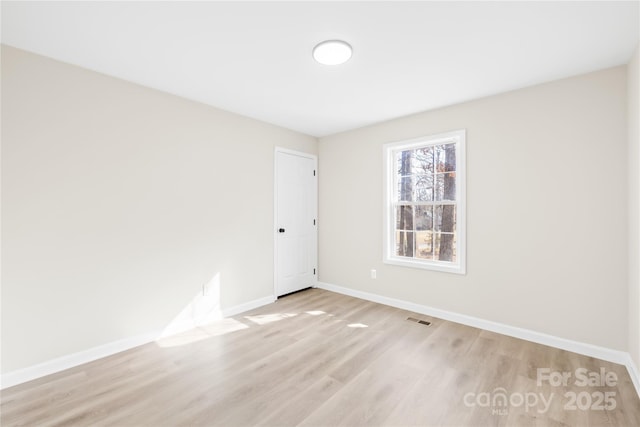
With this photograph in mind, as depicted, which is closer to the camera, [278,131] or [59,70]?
[59,70]

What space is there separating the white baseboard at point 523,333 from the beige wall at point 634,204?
0.41 feet

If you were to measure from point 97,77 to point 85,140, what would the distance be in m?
0.59

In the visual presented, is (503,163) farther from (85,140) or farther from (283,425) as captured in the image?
(85,140)

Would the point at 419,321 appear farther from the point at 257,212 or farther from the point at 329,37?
the point at 329,37

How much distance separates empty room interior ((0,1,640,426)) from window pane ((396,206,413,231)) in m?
0.14

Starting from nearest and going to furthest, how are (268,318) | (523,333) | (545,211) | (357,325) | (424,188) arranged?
(545,211) < (523,333) < (357,325) < (268,318) < (424,188)

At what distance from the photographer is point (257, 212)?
12.6 feet

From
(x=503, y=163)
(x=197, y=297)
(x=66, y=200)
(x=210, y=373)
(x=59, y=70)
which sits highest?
(x=59, y=70)

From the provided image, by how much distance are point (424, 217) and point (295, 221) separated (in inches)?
75.0

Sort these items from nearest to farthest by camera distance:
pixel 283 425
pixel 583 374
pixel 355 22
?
1. pixel 283 425
2. pixel 355 22
3. pixel 583 374

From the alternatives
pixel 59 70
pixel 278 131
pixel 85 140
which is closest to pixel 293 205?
pixel 278 131

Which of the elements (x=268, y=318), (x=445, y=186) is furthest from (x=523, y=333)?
(x=268, y=318)

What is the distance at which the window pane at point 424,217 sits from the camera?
142 inches

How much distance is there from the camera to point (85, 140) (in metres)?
2.43
